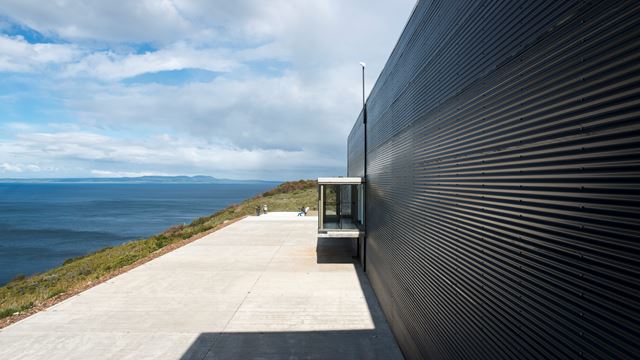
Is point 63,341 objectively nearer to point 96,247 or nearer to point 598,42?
point 598,42

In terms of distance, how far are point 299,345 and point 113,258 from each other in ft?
39.9

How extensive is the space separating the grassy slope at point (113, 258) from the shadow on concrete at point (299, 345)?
190 inches

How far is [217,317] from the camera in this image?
25.9ft

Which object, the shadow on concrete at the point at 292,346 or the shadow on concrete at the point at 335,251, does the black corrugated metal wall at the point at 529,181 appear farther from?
the shadow on concrete at the point at 335,251

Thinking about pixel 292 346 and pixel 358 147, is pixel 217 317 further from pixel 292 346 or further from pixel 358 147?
pixel 358 147

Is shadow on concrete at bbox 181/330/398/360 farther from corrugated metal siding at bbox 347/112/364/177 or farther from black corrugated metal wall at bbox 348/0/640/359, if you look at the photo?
corrugated metal siding at bbox 347/112/364/177

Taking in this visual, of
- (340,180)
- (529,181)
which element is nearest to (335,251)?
(340,180)

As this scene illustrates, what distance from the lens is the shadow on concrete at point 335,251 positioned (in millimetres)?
13336

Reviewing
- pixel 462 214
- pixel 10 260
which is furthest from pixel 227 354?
pixel 10 260

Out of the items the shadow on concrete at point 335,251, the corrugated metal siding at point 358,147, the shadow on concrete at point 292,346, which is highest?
the corrugated metal siding at point 358,147

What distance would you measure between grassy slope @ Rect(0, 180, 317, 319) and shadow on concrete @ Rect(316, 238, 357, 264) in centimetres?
644

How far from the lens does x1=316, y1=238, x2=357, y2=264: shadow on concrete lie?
1334 cm

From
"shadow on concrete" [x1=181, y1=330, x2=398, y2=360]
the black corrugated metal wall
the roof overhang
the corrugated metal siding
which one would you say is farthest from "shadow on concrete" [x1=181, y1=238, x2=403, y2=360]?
the corrugated metal siding

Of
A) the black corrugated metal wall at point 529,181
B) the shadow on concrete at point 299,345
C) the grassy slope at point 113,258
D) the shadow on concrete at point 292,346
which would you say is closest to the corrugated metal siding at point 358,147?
the shadow on concrete at point 299,345
